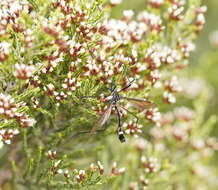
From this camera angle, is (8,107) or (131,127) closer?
(8,107)

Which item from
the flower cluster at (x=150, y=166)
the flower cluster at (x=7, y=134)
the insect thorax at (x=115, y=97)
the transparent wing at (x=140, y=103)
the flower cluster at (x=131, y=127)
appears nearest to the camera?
the flower cluster at (x=7, y=134)

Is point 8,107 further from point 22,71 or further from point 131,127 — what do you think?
point 131,127

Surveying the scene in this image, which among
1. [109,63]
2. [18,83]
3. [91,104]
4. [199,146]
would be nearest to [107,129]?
[91,104]

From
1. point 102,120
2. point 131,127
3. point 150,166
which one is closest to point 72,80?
point 102,120

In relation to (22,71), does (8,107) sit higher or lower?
lower

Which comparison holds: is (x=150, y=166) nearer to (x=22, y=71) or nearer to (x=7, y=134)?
(x=7, y=134)

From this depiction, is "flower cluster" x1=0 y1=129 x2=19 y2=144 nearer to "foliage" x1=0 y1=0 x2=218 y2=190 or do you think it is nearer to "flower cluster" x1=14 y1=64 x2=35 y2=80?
"foliage" x1=0 y1=0 x2=218 y2=190

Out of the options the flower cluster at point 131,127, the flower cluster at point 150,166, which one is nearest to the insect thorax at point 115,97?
the flower cluster at point 131,127

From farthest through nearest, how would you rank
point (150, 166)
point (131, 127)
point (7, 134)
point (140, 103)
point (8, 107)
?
point (150, 166) < point (131, 127) < point (140, 103) < point (7, 134) < point (8, 107)

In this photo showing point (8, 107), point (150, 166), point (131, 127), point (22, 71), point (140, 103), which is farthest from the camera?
point (150, 166)

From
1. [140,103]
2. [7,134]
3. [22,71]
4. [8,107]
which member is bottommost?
[7,134]

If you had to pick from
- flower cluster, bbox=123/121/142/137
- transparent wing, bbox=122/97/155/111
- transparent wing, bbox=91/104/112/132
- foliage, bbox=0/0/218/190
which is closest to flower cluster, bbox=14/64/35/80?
foliage, bbox=0/0/218/190

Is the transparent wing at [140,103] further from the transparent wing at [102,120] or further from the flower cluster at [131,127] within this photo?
the transparent wing at [102,120]
